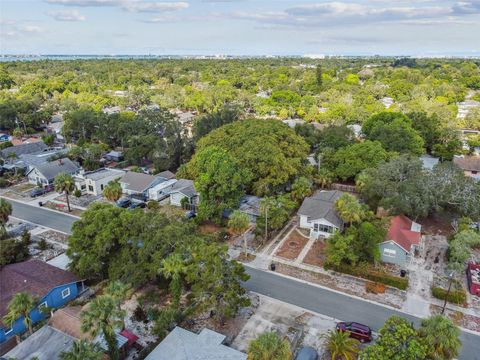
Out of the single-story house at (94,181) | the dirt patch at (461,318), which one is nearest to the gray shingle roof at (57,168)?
the single-story house at (94,181)

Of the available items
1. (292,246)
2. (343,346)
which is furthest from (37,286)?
(292,246)

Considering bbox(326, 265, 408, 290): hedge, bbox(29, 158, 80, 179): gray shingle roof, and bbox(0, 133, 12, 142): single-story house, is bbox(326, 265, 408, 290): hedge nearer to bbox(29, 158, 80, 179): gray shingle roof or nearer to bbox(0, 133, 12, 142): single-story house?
bbox(29, 158, 80, 179): gray shingle roof

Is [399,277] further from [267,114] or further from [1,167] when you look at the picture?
[267,114]

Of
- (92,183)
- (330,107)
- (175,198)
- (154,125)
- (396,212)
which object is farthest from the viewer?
(330,107)

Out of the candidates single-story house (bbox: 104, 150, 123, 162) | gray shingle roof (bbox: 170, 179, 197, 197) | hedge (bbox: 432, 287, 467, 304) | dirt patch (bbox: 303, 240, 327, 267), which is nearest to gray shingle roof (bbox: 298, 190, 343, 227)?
dirt patch (bbox: 303, 240, 327, 267)

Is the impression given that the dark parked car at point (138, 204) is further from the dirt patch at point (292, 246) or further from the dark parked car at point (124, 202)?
the dirt patch at point (292, 246)

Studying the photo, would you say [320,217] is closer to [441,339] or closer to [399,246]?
[399,246]

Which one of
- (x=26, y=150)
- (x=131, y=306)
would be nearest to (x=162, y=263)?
(x=131, y=306)
